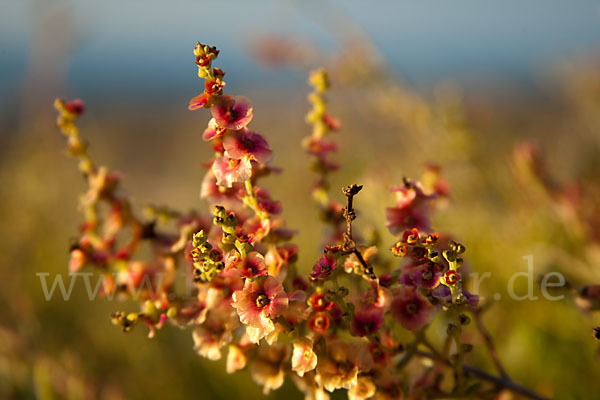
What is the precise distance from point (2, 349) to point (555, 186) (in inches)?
44.2

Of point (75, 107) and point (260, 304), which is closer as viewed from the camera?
point (260, 304)

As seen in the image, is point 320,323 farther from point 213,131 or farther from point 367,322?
point 213,131

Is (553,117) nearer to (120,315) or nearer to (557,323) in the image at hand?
(557,323)

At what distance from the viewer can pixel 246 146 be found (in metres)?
0.53

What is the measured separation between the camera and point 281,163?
2.87m

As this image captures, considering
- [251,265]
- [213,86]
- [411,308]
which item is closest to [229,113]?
Answer: [213,86]

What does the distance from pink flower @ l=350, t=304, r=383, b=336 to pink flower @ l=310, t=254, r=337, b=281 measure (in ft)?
0.19

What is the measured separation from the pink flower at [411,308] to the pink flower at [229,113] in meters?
0.22

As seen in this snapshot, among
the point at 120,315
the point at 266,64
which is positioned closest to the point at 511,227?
the point at 266,64

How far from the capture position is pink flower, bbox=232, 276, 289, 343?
49 centimetres

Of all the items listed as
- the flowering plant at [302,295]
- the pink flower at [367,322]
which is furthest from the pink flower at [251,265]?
the pink flower at [367,322]

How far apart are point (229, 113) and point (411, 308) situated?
26 centimetres

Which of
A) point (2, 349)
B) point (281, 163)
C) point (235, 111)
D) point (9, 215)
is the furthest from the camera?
point (281, 163)

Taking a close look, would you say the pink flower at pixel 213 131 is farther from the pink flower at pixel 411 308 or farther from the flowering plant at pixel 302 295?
the pink flower at pixel 411 308
